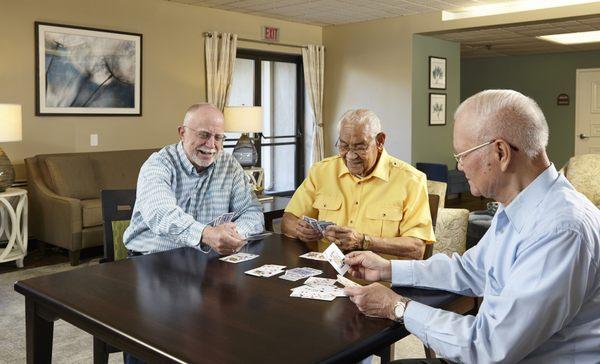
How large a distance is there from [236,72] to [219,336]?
22.7 feet

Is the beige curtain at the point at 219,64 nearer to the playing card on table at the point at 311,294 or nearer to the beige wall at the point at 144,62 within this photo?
the beige wall at the point at 144,62

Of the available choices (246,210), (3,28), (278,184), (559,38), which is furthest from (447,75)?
(246,210)

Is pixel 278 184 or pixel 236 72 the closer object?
pixel 236 72

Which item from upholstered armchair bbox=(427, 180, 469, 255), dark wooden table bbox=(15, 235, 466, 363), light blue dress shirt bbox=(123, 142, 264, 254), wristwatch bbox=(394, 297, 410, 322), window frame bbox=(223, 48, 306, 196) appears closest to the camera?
dark wooden table bbox=(15, 235, 466, 363)

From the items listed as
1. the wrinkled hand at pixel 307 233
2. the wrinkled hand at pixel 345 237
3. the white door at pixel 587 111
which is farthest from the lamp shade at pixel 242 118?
the white door at pixel 587 111

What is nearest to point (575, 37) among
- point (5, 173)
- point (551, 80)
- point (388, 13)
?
point (551, 80)

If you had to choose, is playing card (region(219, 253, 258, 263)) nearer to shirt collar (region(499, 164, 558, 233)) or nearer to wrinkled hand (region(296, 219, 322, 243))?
wrinkled hand (region(296, 219, 322, 243))

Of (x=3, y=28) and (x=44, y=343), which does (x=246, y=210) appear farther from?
(x=3, y=28)

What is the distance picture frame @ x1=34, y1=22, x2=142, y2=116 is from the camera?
6.02 meters

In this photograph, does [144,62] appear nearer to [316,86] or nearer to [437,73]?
[316,86]

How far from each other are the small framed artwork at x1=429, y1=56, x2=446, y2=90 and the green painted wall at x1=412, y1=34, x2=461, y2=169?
2.8 inches

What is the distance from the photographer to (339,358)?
1348mm

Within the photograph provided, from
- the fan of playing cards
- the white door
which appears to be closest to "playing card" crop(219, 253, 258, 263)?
the fan of playing cards

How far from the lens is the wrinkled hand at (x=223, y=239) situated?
2.16 metres
